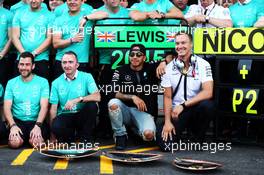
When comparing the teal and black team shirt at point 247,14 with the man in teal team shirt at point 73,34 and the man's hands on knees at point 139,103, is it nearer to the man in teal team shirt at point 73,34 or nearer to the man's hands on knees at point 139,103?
the man's hands on knees at point 139,103

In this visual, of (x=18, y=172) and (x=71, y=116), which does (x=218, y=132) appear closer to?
(x=71, y=116)

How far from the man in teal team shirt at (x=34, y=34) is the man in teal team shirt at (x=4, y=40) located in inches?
9.1

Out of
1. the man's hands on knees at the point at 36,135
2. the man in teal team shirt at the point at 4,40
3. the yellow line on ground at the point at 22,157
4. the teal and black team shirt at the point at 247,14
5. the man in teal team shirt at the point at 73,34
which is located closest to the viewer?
the yellow line on ground at the point at 22,157

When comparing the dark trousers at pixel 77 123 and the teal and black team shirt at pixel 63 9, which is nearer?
the dark trousers at pixel 77 123

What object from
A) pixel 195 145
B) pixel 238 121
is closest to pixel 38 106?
pixel 195 145

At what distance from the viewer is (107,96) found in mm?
6875

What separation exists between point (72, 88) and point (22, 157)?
3.91 feet

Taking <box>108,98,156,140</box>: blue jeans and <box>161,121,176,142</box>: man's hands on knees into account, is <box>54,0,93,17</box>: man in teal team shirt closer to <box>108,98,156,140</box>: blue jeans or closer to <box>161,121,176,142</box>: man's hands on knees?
<box>108,98,156,140</box>: blue jeans

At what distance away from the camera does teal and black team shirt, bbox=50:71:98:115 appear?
651cm

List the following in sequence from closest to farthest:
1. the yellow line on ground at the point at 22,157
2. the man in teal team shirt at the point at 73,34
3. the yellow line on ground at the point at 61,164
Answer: the yellow line on ground at the point at 61,164, the yellow line on ground at the point at 22,157, the man in teal team shirt at the point at 73,34

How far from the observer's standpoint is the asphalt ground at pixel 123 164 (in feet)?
17.0

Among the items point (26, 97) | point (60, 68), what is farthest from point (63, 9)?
point (26, 97)

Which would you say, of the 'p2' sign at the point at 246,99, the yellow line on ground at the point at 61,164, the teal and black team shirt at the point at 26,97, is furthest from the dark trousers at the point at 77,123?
the 'p2' sign at the point at 246,99

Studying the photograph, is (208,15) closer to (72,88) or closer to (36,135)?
(72,88)
